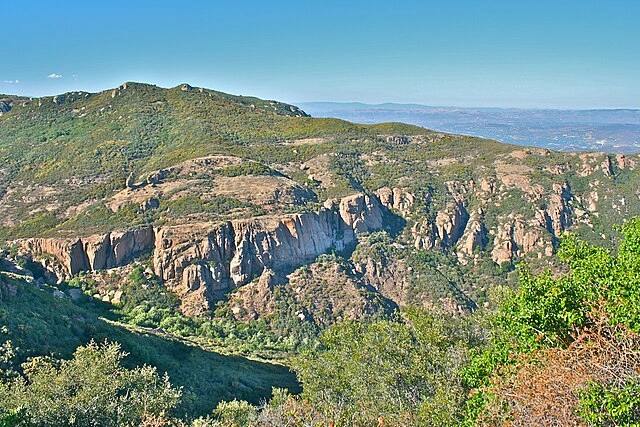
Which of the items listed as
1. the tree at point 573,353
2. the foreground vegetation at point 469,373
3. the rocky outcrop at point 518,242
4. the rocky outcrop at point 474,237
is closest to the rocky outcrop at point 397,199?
the rocky outcrop at point 474,237

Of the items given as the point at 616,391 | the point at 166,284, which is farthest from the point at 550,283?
the point at 166,284

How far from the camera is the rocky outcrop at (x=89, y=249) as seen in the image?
Result: 47.2 metres

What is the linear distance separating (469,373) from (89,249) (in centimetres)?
4446

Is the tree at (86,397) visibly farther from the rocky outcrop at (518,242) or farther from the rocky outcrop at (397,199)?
the rocky outcrop at (397,199)

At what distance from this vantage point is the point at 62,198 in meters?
59.9

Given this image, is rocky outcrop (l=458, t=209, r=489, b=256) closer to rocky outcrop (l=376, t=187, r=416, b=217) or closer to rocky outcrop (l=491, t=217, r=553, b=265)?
rocky outcrop (l=491, t=217, r=553, b=265)

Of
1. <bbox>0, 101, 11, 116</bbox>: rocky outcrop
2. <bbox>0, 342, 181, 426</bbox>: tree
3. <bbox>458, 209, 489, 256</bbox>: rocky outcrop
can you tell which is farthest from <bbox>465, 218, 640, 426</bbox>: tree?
<bbox>0, 101, 11, 116</bbox>: rocky outcrop

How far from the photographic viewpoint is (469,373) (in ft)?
39.1

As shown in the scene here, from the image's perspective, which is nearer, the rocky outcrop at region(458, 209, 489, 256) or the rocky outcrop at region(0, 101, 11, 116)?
the rocky outcrop at region(458, 209, 489, 256)

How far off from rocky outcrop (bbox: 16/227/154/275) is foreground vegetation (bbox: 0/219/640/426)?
28.9 m

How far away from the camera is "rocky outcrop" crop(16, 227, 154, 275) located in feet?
155

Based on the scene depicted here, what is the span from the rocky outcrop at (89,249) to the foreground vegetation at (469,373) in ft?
94.9

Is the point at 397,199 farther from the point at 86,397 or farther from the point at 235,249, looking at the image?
the point at 86,397

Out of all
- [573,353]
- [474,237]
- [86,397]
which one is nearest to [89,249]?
[86,397]
